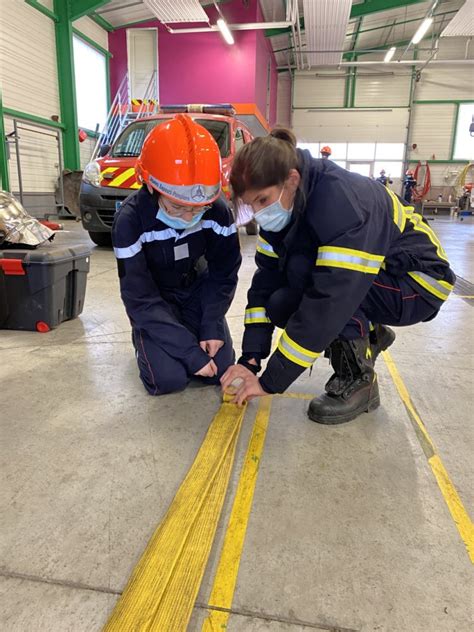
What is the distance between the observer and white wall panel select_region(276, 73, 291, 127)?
59.2ft

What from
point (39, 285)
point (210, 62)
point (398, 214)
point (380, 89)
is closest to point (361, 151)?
point (380, 89)

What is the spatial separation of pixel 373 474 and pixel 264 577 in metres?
0.55

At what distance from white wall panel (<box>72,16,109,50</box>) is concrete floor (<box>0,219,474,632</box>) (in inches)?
486

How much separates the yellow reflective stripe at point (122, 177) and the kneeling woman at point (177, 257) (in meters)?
3.51

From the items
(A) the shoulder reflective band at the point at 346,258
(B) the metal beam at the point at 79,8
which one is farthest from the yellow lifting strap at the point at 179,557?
(B) the metal beam at the point at 79,8

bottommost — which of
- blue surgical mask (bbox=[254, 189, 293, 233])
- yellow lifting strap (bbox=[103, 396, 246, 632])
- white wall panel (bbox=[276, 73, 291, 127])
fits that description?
yellow lifting strap (bbox=[103, 396, 246, 632])

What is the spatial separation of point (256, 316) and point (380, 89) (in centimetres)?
1869

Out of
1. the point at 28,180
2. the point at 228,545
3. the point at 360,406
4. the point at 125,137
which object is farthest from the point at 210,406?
the point at 28,180

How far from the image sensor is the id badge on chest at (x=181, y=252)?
2.03 meters

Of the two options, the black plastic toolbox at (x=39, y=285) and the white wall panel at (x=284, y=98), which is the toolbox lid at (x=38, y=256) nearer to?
the black plastic toolbox at (x=39, y=285)

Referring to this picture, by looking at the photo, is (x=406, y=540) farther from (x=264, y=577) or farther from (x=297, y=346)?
(x=297, y=346)

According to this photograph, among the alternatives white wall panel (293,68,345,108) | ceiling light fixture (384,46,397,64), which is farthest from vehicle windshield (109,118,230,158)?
white wall panel (293,68,345,108)

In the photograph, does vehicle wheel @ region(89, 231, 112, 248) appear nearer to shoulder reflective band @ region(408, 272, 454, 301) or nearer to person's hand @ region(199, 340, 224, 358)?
person's hand @ region(199, 340, 224, 358)

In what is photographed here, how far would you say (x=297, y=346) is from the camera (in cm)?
144
